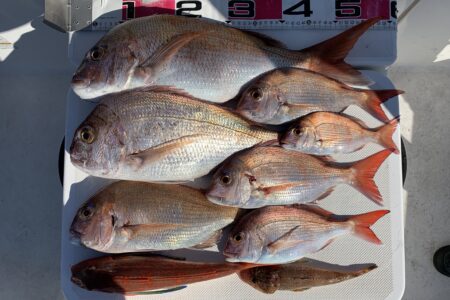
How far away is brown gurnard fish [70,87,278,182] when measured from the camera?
69.0 inches

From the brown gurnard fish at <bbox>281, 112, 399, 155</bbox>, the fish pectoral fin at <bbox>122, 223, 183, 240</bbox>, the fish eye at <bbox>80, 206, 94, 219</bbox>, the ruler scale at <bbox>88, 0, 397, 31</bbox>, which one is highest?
the ruler scale at <bbox>88, 0, 397, 31</bbox>

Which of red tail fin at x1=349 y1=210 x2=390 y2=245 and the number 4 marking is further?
the number 4 marking

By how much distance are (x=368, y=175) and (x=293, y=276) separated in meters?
0.52

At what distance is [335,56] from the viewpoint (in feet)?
6.26

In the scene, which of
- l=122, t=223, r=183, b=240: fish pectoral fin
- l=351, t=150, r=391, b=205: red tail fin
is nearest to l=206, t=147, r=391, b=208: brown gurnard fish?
l=351, t=150, r=391, b=205: red tail fin

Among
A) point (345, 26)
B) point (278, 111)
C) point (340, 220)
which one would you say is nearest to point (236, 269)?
point (340, 220)

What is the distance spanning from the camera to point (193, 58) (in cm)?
184

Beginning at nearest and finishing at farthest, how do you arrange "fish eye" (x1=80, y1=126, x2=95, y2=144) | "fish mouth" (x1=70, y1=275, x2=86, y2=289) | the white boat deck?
"fish eye" (x1=80, y1=126, x2=95, y2=144) → "fish mouth" (x1=70, y1=275, x2=86, y2=289) → the white boat deck

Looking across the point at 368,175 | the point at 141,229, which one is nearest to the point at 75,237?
the point at 141,229

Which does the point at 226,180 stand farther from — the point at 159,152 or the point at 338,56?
the point at 338,56

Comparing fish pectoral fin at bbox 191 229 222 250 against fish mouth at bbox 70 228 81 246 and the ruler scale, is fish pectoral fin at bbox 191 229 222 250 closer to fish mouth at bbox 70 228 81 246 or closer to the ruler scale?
fish mouth at bbox 70 228 81 246

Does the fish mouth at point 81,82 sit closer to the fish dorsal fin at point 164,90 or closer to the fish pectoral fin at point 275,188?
the fish dorsal fin at point 164,90

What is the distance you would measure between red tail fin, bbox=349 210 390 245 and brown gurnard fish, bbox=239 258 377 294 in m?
0.14

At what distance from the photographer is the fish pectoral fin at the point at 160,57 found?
71.2 inches
